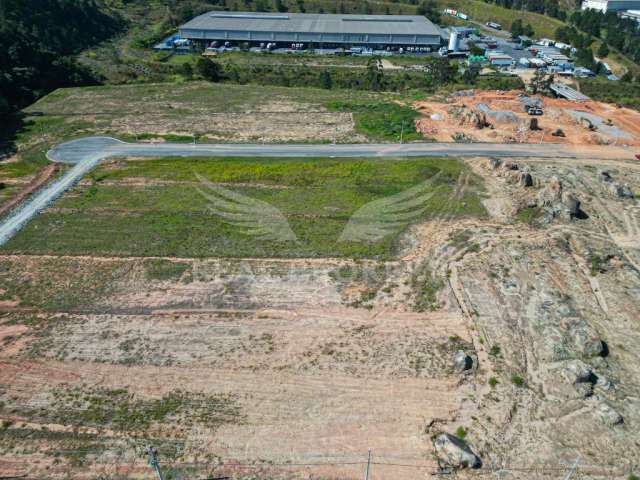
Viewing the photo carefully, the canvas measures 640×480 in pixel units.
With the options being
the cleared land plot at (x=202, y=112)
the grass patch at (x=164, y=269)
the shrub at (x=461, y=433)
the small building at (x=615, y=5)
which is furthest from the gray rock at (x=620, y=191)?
the small building at (x=615, y=5)

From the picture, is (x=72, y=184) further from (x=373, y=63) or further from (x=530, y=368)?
(x=373, y=63)

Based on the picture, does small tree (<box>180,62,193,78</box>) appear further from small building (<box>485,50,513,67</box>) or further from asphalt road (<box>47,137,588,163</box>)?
small building (<box>485,50,513,67</box>)

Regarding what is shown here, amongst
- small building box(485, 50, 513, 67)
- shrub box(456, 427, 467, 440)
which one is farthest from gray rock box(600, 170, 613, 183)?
small building box(485, 50, 513, 67)

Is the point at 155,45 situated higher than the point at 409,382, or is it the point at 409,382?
the point at 155,45

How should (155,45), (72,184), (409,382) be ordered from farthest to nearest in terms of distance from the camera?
(155,45) → (72,184) → (409,382)

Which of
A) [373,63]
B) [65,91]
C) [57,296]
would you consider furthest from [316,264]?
[373,63]

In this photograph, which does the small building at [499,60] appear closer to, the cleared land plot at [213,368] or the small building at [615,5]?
the small building at [615,5]
